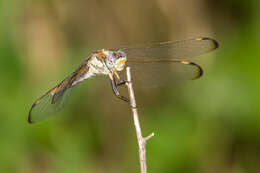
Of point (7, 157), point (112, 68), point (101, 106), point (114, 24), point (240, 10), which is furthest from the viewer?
point (114, 24)

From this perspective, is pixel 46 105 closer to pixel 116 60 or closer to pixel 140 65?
pixel 116 60

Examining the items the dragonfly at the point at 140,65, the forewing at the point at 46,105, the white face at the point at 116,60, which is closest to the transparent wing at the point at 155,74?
the dragonfly at the point at 140,65

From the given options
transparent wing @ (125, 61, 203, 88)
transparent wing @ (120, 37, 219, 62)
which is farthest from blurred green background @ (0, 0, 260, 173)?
transparent wing @ (120, 37, 219, 62)

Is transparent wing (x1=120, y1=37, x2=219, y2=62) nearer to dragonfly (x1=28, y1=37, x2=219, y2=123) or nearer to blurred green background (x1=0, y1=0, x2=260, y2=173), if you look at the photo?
dragonfly (x1=28, y1=37, x2=219, y2=123)

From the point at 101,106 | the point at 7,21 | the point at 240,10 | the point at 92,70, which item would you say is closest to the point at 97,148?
the point at 101,106

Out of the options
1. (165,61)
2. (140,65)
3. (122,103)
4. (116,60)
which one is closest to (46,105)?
(116,60)

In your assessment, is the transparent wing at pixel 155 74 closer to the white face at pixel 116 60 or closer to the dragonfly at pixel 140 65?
the dragonfly at pixel 140 65

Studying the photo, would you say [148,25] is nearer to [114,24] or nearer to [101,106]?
[114,24]
